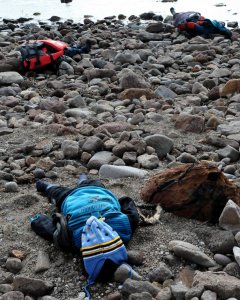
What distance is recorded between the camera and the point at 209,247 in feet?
12.3

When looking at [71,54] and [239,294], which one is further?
[71,54]

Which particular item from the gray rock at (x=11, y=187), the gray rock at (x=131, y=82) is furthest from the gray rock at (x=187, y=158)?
the gray rock at (x=131, y=82)

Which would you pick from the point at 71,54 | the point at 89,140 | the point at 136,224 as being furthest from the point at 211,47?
the point at 136,224

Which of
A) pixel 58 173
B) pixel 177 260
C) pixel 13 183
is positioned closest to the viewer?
pixel 177 260

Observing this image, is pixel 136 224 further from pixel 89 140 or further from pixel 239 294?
pixel 89 140

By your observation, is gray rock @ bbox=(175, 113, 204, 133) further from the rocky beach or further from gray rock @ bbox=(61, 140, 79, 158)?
gray rock @ bbox=(61, 140, 79, 158)

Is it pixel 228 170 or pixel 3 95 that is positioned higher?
pixel 228 170

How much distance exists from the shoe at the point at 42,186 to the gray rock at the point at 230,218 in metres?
1.53

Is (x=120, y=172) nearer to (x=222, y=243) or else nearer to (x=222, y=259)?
(x=222, y=243)

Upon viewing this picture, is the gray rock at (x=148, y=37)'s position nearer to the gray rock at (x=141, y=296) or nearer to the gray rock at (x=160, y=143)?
the gray rock at (x=160, y=143)

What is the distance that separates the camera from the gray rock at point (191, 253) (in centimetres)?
353

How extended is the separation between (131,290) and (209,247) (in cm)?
77

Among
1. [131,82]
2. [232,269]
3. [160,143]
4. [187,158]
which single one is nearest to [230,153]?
[187,158]

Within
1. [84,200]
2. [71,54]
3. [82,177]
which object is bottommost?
[71,54]
